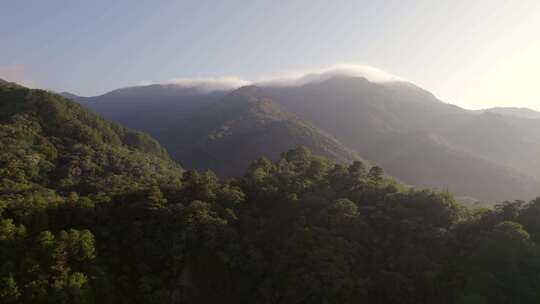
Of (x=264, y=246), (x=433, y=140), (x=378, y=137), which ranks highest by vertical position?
(x=378, y=137)

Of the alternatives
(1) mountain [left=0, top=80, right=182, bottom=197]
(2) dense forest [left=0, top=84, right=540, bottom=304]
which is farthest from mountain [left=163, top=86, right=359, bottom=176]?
(2) dense forest [left=0, top=84, right=540, bottom=304]

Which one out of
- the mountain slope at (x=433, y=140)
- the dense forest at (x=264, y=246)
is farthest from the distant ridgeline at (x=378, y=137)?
the dense forest at (x=264, y=246)

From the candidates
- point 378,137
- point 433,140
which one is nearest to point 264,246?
point 433,140

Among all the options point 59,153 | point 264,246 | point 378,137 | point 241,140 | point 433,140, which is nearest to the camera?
point 264,246

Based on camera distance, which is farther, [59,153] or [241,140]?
[241,140]

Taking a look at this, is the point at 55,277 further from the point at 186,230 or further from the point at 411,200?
the point at 411,200

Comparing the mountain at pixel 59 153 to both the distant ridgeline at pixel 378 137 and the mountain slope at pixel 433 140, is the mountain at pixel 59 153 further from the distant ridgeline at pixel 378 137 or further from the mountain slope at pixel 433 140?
the mountain slope at pixel 433 140

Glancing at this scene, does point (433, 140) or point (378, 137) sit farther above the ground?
point (378, 137)

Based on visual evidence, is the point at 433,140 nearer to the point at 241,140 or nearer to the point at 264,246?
the point at 241,140
